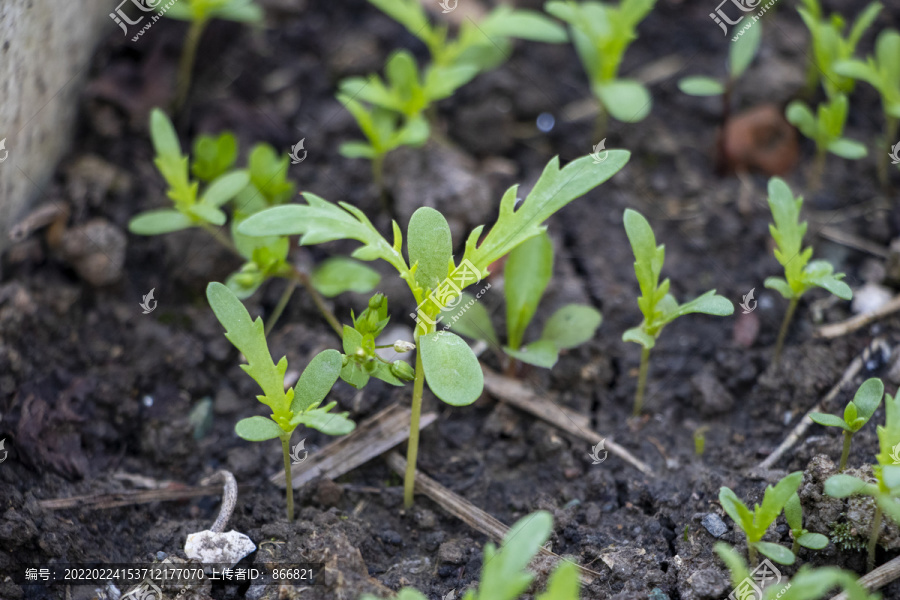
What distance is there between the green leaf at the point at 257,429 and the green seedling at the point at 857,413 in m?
1.37

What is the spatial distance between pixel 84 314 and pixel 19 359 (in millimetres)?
318

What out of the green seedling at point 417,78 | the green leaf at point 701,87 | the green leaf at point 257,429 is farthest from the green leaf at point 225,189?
the green leaf at point 701,87

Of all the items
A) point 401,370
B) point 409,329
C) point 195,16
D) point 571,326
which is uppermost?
point 195,16

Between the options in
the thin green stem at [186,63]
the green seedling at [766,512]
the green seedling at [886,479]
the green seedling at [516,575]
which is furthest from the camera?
the thin green stem at [186,63]

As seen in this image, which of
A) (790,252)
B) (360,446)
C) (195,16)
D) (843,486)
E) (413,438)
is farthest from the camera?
(195,16)

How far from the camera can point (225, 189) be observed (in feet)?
8.30

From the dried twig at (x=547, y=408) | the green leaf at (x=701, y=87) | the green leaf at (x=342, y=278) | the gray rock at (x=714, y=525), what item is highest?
the green leaf at (x=701, y=87)

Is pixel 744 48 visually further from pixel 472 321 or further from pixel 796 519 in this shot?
pixel 796 519

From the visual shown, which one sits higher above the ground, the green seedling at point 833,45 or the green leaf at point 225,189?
the green seedling at point 833,45

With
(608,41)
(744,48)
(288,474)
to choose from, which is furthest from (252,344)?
(744,48)

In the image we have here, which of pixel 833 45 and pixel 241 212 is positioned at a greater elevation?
pixel 833 45

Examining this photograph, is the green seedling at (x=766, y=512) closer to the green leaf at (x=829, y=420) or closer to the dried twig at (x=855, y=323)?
the green leaf at (x=829, y=420)

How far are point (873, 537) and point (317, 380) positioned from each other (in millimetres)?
1424

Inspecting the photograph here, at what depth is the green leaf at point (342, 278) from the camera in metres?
2.47
